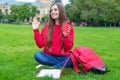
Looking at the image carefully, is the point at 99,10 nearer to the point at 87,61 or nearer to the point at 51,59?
the point at 51,59

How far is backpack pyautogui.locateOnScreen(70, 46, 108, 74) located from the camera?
6.31 metres

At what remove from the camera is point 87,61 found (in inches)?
251

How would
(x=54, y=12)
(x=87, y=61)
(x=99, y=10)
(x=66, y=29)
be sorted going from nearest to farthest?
(x=66, y=29)
(x=87, y=61)
(x=54, y=12)
(x=99, y=10)

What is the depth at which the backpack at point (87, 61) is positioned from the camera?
20.7 ft

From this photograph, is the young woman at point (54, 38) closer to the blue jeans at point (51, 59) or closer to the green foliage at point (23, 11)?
the blue jeans at point (51, 59)

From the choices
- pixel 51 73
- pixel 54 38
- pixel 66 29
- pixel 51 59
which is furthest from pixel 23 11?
pixel 51 73

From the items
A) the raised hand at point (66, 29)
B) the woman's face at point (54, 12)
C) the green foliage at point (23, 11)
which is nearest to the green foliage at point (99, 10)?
the green foliage at point (23, 11)

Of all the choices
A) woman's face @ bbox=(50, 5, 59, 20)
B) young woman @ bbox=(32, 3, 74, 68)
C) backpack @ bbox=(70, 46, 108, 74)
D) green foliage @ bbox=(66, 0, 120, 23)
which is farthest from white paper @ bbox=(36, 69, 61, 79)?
green foliage @ bbox=(66, 0, 120, 23)

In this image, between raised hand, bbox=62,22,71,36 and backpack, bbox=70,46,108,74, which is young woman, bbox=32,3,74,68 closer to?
backpack, bbox=70,46,108,74

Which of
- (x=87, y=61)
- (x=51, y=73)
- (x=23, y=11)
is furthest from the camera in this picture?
(x=23, y=11)

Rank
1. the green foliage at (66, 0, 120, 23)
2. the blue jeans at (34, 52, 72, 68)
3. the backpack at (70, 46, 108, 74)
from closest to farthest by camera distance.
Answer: the backpack at (70, 46, 108, 74), the blue jeans at (34, 52, 72, 68), the green foliage at (66, 0, 120, 23)

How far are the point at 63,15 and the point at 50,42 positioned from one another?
0.60 m

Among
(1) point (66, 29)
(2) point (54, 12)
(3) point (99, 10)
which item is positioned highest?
(2) point (54, 12)

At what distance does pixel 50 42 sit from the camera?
6.77 metres
